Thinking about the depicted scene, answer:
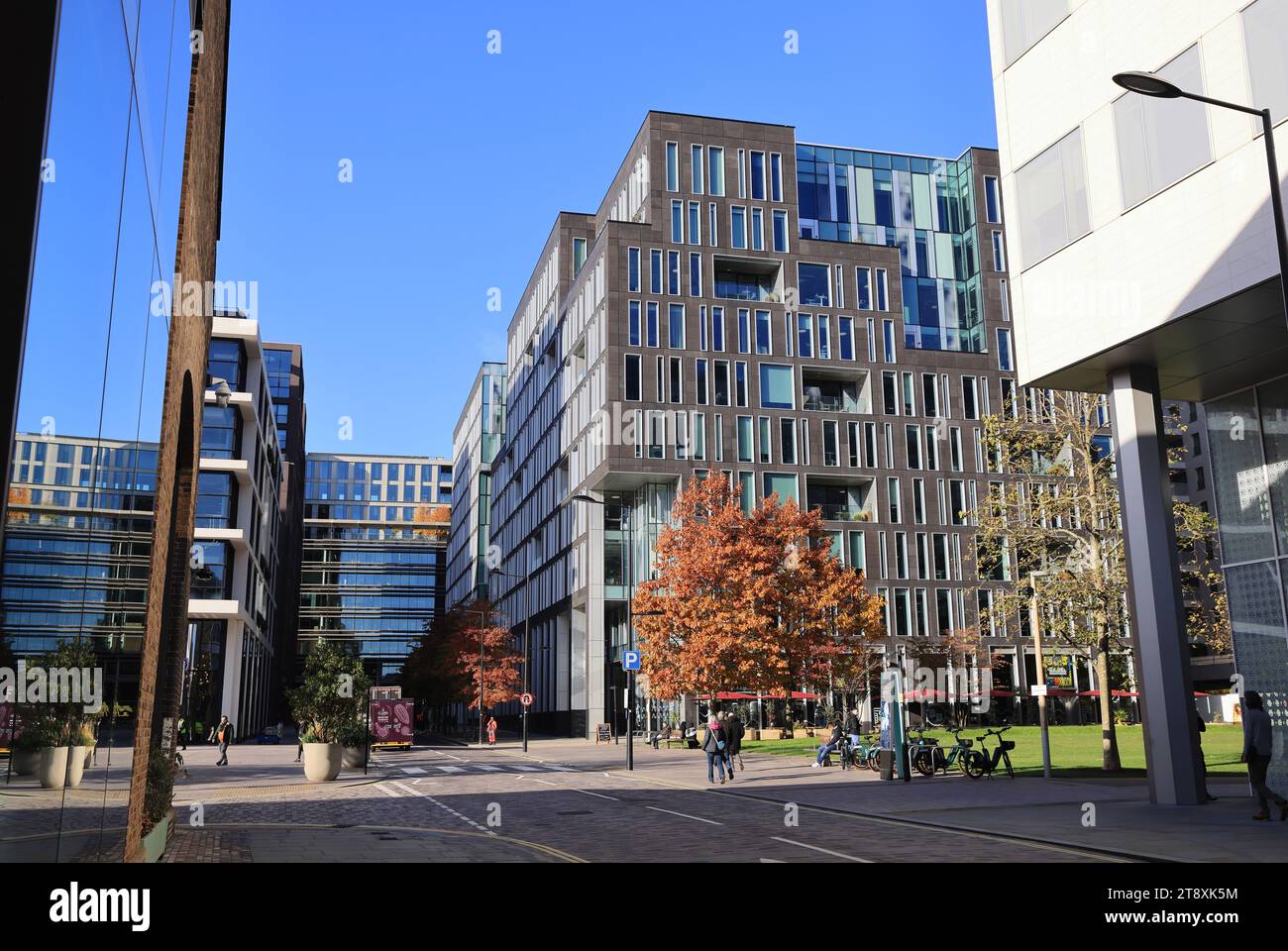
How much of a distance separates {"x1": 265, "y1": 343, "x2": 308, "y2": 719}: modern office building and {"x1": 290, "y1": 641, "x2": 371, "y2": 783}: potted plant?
89.9 m

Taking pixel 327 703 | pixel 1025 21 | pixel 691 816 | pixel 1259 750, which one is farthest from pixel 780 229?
pixel 1259 750

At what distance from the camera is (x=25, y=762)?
4.49 m

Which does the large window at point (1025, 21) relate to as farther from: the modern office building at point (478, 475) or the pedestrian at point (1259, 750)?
the modern office building at point (478, 475)

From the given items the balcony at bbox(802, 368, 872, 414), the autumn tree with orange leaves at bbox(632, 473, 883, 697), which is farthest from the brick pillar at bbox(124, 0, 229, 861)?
the balcony at bbox(802, 368, 872, 414)

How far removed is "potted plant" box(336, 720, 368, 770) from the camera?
98.0 feet

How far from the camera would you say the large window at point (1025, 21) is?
22.9 m

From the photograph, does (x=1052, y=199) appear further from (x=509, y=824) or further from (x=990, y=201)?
(x=990, y=201)

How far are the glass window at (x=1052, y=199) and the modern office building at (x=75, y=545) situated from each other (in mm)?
19603

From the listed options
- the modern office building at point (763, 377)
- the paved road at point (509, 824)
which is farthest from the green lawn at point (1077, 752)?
the modern office building at point (763, 377)

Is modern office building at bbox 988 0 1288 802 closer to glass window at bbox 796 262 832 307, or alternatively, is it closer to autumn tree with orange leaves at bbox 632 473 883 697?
autumn tree with orange leaves at bbox 632 473 883 697
